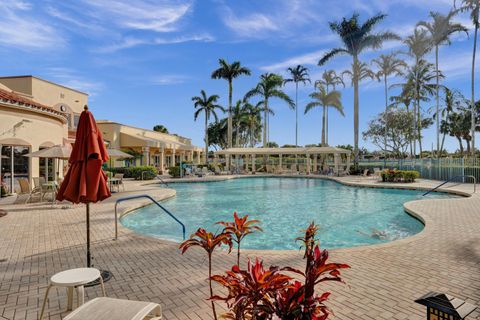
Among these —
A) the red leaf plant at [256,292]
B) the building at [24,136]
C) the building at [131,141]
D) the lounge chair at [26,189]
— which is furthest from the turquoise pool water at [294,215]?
the building at [131,141]

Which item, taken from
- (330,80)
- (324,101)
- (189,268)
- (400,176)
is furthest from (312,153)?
(189,268)

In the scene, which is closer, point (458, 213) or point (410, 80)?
point (458, 213)

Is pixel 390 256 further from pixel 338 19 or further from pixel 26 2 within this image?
pixel 338 19

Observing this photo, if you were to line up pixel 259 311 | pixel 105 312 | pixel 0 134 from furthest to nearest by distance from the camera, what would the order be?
1. pixel 0 134
2. pixel 105 312
3. pixel 259 311

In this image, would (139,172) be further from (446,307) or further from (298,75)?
(298,75)

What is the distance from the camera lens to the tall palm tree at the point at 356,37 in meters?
25.3

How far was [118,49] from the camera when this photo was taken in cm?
1443

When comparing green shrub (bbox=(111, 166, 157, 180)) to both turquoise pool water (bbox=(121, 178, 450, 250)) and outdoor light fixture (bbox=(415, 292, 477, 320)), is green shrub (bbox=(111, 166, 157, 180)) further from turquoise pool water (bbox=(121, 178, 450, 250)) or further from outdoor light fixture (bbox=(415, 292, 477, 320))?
outdoor light fixture (bbox=(415, 292, 477, 320))

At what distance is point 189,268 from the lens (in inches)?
173

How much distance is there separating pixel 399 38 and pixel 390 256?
86.5 ft

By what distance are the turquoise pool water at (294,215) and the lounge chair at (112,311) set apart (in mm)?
4812

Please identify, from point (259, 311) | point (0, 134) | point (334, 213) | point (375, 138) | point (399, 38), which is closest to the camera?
point (259, 311)

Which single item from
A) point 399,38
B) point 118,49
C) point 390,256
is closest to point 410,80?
point 399,38

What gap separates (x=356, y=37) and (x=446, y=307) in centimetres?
2798
